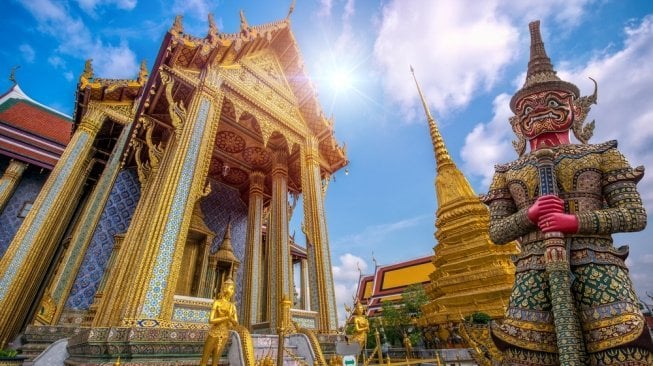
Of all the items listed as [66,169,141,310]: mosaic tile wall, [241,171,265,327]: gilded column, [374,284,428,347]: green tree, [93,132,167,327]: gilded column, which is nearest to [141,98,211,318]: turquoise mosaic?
[93,132,167,327]: gilded column

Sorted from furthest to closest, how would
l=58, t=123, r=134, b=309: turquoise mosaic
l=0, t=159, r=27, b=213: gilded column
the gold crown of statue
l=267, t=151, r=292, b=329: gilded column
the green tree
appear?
the green tree → l=0, t=159, r=27, b=213: gilded column → l=267, t=151, r=292, b=329: gilded column → l=58, t=123, r=134, b=309: turquoise mosaic → the gold crown of statue

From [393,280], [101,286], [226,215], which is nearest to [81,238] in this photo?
[101,286]

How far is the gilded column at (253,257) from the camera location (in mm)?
7594

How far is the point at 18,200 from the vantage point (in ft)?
28.3

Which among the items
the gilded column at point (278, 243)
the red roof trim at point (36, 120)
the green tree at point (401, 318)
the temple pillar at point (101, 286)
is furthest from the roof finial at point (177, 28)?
the green tree at point (401, 318)

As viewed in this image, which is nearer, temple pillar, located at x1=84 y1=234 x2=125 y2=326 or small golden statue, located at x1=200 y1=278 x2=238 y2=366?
small golden statue, located at x1=200 y1=278 x2=238 y2=366

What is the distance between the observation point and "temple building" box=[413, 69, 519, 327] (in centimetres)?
795

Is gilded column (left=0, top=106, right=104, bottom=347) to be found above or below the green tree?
above

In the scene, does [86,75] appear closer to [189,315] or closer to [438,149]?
[189,315]

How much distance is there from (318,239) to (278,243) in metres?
1.55

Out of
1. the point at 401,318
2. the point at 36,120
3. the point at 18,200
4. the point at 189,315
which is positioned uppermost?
the point at 36,120

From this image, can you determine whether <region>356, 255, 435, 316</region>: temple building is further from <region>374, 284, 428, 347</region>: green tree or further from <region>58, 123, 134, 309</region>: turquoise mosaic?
<region>58, 123, 134, 309</region>: turquoise mosaic

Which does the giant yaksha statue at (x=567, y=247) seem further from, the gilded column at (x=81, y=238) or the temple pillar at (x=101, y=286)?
the gilded column at (x=81, y=238)

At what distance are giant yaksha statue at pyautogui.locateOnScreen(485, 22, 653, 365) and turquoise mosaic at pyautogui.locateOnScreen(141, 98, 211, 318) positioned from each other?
3.62m
